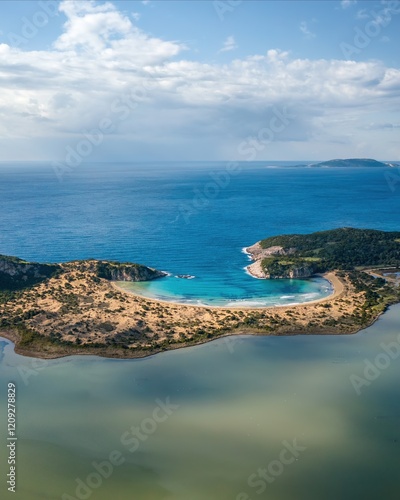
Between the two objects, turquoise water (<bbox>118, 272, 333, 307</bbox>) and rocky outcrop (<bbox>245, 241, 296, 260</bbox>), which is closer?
turquoise water (<bbox>118, 272, 333, 307</bbox>)

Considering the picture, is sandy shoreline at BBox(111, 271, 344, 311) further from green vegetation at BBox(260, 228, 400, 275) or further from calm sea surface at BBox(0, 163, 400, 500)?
green vegetation at BBox(260, 228, 400, 275)

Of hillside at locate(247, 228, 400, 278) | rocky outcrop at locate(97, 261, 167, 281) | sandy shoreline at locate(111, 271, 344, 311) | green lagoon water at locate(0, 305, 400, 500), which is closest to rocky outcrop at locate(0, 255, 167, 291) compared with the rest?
rocky outcrop at locate(97, 261, 167, 281)

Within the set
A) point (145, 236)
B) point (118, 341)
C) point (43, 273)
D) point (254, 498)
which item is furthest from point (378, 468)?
point (145, 236)

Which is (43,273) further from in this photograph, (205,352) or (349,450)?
(349,450)

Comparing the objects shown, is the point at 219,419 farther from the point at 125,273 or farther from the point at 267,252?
the point at 267,252

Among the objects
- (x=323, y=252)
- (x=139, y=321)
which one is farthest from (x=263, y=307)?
(x=323, y=252)

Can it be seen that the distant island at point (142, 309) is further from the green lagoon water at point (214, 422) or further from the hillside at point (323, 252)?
the green lagoon water at point (214, 422)

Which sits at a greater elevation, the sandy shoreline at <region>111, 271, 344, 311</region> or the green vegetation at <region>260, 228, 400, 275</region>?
the green vegetation at <region>260, 228, 400, 275</region>
